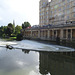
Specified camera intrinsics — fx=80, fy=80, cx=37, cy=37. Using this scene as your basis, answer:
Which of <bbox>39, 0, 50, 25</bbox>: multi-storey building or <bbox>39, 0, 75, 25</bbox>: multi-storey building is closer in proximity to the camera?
<bbox>39, 0, 75, 25</bbox>: multi-storey building

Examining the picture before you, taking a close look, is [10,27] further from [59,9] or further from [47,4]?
[59,9]

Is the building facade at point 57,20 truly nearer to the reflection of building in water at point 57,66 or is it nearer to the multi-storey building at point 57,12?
the multi-storey building at point 57,12

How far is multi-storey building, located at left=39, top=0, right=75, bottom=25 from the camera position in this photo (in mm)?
44250

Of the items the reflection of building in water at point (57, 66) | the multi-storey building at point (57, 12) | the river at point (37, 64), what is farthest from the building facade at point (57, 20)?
the reflection of building in water at point (57, 66)

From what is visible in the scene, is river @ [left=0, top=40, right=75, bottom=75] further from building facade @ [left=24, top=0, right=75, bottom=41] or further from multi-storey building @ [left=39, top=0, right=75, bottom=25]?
multi-storey building @ [left=39, top=0, right=75, bottom=25]

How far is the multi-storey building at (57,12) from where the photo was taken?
145 ft

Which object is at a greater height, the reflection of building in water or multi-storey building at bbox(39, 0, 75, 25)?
multi-storey building at bbox(39, 0, 75, 25)

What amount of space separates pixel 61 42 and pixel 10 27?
57246mm

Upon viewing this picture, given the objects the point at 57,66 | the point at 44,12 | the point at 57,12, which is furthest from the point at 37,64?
the point at 44,12

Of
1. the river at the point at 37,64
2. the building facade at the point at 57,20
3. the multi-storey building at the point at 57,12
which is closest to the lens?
the river at the point at 37,64

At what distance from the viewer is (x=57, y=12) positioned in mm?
52906

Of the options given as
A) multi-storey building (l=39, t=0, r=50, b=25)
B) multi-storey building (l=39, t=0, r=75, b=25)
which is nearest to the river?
multi-storey building (l=39, t=0, r=75, b=25)

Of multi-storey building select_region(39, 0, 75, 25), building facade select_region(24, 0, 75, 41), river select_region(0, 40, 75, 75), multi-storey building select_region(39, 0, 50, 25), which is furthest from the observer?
multi-storey building select_region(39, 0, 50, 25)

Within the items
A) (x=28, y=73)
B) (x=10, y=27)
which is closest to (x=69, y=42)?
(x=28, y=73)
